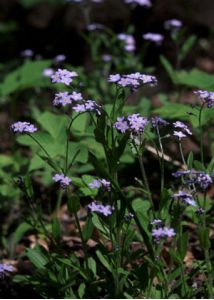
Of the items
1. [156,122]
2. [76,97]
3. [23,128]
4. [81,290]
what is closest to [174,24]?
[156,122]

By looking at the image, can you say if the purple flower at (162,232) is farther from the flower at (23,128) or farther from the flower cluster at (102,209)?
the flower at (23,128)

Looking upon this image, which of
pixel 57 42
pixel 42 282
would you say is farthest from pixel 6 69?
pixel 42 282

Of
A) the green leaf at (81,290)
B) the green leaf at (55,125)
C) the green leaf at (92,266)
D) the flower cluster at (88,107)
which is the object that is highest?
the flower cluster at (88,107)

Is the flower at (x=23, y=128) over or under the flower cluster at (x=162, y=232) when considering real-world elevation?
over

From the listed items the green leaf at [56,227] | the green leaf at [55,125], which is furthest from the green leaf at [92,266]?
the green leaf at [55,125]

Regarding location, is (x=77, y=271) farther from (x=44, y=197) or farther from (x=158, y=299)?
(x=44, y=197)

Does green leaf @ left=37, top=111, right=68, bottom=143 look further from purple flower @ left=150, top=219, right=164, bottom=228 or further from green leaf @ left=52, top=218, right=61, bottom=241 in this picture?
purple flower @ left=150, top=219, right=164, bottom=228
